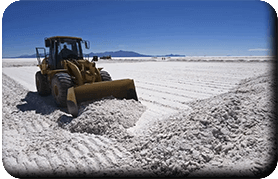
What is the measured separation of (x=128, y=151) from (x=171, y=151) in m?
0.66

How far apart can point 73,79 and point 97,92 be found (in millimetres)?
1377

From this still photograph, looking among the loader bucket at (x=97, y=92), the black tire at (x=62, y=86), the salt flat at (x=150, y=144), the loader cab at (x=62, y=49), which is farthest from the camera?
the loader cab at (x=62, y=49)

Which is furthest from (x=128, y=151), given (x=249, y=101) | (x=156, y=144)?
(x=249, y=101)

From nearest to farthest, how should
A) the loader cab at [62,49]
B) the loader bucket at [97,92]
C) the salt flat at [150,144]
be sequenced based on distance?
the salt flat at [150,144] < the loader bucket at [97,92] < the loader cab at [62,49]

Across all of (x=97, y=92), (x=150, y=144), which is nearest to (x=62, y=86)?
(x=97, y=92)

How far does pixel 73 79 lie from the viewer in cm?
553

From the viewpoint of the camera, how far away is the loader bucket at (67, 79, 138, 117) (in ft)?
14.3

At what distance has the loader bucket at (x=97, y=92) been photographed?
4.34 meters

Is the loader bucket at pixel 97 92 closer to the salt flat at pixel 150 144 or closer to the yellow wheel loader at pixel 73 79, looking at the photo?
the yellow wheel loader at pixel 73 79

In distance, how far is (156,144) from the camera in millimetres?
2758

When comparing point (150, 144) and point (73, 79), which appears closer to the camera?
point (150, 144)

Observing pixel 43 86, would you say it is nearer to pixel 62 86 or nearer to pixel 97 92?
Result: pixel 62 86

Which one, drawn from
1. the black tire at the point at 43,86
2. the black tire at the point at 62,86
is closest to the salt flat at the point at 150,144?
the black tire at the point at 62,86

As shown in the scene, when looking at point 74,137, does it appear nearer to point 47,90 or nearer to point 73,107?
point 73,107
